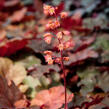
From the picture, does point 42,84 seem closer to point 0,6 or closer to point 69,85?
point 69,85

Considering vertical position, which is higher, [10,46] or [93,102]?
[10,46]

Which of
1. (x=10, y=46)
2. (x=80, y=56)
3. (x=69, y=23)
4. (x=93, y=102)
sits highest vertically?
(x=69, y=23)

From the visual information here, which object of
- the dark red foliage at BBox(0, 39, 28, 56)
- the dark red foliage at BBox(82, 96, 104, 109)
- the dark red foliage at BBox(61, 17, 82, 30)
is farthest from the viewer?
the dark red foliage at BBox(61, 17, 82, 30)

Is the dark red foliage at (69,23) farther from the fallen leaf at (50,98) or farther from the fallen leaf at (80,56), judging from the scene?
the fallen leaf at (50,98)

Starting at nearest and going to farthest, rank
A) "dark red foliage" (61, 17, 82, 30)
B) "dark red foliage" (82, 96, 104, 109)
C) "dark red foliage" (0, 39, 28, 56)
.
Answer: "dark red foliage" (82, 96, 104, 109)
"dark red foliage" (0, 39, 28, 56)
"dark red foliage" (61, 17, 82, 30)

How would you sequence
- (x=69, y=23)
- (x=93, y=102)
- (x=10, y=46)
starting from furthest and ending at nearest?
(x=69, y=23)
(x=10, y=46)
(x=93, y=102)

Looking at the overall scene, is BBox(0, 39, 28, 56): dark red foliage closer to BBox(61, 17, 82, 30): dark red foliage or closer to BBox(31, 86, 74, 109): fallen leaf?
BBox(31, 86, 74, 109): fallen leaf

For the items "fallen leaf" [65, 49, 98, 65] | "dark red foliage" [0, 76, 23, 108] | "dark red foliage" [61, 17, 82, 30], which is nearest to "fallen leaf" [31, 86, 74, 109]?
"dark red foliage" [0, 76, 23, 108]

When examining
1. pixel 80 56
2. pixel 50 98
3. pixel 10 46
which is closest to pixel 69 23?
pixel 80 56

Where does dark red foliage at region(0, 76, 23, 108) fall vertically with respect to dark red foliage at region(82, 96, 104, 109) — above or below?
above

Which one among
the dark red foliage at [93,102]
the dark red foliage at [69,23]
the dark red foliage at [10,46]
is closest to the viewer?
the dark red foliage at [93,102]

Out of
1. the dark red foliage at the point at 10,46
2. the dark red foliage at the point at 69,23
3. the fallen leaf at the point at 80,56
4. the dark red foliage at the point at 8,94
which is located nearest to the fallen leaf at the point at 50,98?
the dark red foliage at the point at 8,94

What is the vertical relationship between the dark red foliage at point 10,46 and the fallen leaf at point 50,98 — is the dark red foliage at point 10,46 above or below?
above

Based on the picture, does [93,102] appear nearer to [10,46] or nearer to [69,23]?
[10,46]
